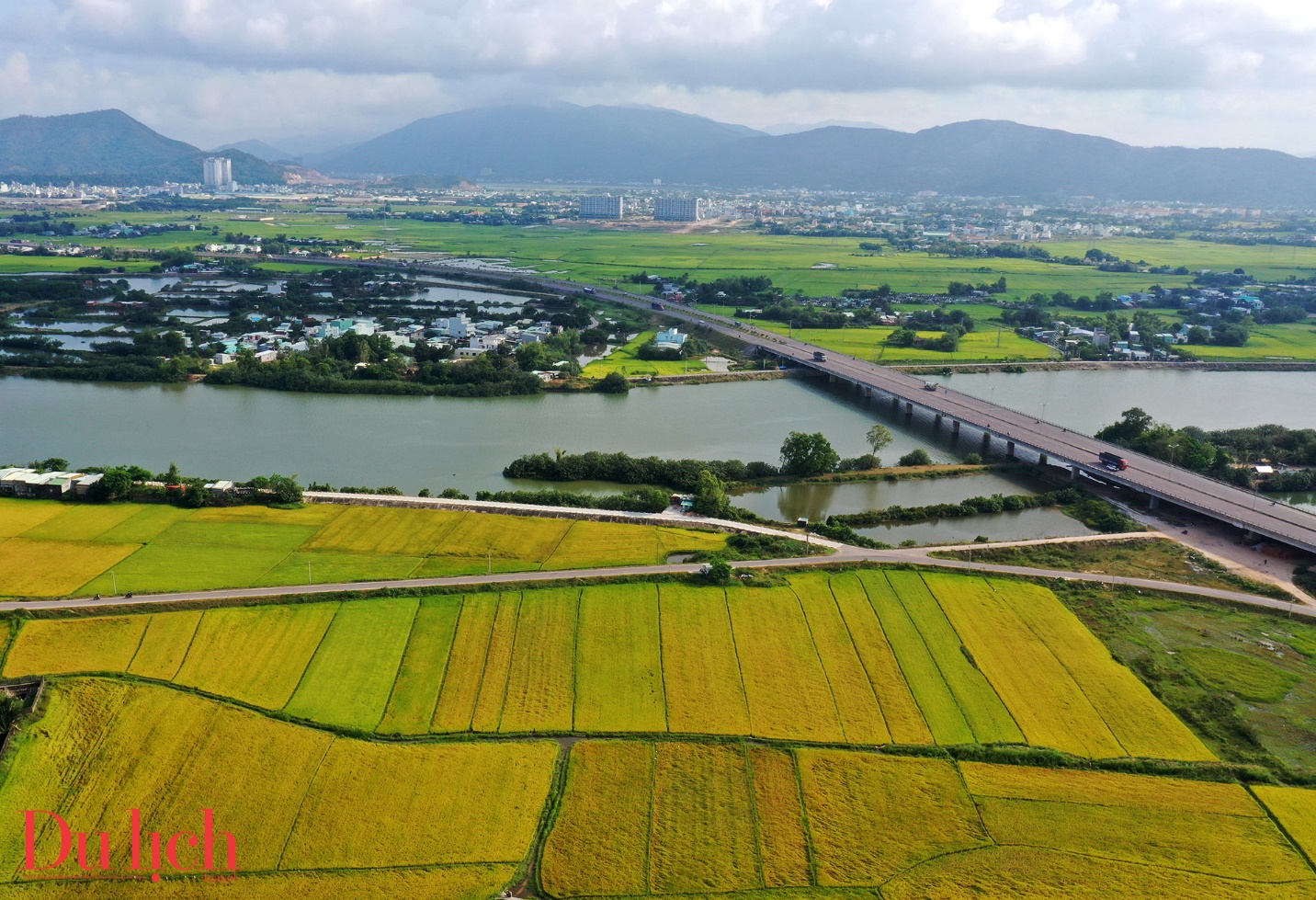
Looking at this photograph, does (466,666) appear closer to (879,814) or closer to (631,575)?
(631,575)

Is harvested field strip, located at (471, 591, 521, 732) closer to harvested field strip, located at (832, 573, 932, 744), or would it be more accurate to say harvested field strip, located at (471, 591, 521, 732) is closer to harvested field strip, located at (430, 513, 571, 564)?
harvested field strip, located at (430, 513, 571, 564)

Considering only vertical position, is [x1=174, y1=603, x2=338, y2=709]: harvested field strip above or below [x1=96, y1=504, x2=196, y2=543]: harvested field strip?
below

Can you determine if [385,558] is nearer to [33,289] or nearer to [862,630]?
[862,630]

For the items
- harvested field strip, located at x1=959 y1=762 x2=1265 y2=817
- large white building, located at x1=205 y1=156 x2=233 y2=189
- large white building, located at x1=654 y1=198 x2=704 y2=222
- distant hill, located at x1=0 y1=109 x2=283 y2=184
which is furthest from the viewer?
distant hill, located at x1=0 y1=109 x2=283 y2=184

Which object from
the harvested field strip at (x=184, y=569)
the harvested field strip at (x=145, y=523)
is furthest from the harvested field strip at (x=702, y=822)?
the harvested field strip at (x=145, y=523)

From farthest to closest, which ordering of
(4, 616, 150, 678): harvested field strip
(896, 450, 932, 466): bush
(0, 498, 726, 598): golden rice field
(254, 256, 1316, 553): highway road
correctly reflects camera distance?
(896, 450, 932, 466): bush → (254, 256, 1316, 553): highway road → (0, 498, 726, 598): golden rice field → (4, 616, 150, 678): harvested field strip

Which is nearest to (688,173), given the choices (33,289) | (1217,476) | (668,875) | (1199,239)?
(1199,239)

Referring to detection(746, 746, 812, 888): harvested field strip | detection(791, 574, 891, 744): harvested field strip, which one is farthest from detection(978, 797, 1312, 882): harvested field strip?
detection(746, 746, 812, 888): harvested field strip
